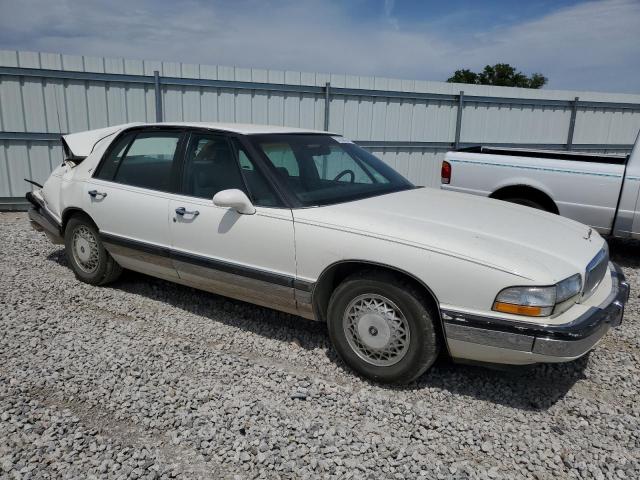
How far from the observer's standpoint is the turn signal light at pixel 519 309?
2795mm

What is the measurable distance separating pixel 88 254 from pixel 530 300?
4.03 meters

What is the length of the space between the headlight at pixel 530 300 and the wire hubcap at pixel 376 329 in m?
0.60

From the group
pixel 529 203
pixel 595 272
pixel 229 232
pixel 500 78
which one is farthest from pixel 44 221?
pixel 500 78

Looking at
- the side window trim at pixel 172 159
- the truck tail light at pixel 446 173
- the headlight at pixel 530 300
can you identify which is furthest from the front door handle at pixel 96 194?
the truck tail light at pixel 446 173

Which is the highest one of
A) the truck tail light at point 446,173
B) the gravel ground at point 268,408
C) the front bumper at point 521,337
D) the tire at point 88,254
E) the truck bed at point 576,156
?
the truck bed at point 576,156

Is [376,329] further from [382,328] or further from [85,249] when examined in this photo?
[85,249]

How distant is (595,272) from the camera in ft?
10.7

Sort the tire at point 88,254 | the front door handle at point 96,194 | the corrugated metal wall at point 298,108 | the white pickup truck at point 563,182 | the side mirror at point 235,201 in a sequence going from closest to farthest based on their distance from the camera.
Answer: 1. the side mirror at point 235,201
2. the front door handle at point 96,194
3. the tire at point 88,254
4. the white pickup truck at point 563,182
5. the corrugated metal wall at point 298,108

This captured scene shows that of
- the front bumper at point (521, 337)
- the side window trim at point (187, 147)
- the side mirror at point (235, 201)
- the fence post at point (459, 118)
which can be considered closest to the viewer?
the front bumper at point (521, 337)

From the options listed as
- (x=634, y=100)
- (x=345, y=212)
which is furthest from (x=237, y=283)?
(x=634, y=100)

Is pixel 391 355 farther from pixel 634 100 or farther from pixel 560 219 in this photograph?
pixel 634 100

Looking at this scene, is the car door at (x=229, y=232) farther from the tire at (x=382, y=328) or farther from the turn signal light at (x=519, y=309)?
the turn signal light at (x=519, y=309)

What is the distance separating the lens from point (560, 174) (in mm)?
6406

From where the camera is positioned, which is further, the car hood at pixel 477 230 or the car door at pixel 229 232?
the car door at pixel 229 232
